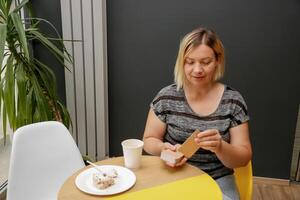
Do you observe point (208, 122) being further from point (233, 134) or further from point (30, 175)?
point (30, 175)

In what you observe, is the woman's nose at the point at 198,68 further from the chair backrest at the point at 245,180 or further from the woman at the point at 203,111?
the chair backrest at the point at 245,180

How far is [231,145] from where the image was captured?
51.6 inches

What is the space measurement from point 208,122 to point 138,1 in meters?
1.35

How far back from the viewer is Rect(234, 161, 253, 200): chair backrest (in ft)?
4.79

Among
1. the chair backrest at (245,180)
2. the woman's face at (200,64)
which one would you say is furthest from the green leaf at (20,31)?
the chair backrest at (245,180)

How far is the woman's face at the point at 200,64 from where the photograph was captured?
143 cm

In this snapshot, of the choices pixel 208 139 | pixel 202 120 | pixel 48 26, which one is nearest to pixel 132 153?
pixel 208 139

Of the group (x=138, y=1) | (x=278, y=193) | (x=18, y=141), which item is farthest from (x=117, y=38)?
(x=278, y=193)

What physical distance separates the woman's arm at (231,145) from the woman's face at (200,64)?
289 millimetres

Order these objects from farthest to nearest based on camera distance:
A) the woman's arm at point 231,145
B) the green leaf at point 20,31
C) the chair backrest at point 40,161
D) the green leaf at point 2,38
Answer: the green leaf at point 20,31 → the green leaf at point 2,38 → the chair backrest at point 40,161 → the woman's arm at point 231,145

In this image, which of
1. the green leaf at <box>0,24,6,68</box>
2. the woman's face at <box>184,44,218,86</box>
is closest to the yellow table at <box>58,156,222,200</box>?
the woman's face at <box>184,44,218,86</box>

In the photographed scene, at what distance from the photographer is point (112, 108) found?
8.71 ft

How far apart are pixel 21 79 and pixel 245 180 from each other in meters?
1.40

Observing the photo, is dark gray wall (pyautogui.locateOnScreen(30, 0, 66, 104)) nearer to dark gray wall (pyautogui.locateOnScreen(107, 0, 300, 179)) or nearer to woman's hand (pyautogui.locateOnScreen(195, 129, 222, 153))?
dark gray wall (pyautogui.locateOnScreen(107, 0, 300, 179))
